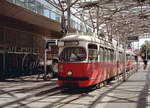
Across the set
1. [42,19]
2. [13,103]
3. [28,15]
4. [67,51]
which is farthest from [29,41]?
[13,103]

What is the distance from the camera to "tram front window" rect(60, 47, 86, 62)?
1187cm

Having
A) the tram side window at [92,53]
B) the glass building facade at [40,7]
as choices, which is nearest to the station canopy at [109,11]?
the glass building facade at [40,7]

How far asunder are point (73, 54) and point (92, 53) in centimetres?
100

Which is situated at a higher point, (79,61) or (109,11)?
(109,11)

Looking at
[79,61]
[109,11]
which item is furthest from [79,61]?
[109,11]

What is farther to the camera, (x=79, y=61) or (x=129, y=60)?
(x=129, y=60)

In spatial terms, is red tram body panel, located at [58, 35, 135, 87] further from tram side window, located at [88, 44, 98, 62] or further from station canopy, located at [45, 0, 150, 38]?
station canopy, located at [45, 0, 150, 38]

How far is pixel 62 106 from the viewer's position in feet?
29.5

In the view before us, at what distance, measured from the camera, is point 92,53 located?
12.3m

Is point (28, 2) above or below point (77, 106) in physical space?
above

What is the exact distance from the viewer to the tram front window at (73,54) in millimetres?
11870

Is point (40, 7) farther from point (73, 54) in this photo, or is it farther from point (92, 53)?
point (92, 53)

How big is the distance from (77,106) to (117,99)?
2108 mm

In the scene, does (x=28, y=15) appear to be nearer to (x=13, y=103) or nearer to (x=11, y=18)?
(x=11, y=18)
